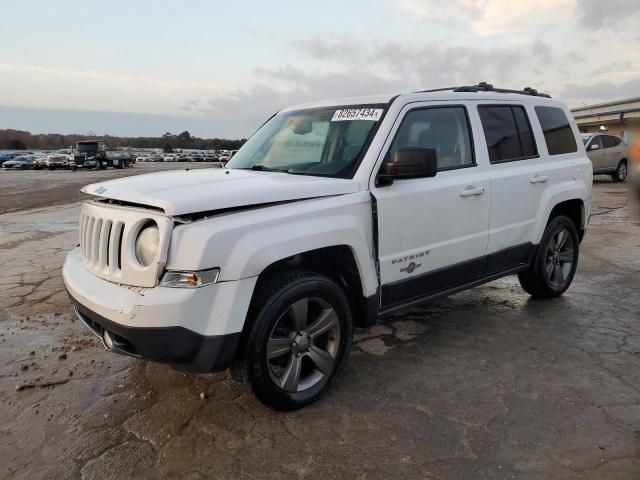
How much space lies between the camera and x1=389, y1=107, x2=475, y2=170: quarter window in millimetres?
3691

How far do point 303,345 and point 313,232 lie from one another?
2.29 feet

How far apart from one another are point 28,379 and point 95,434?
1.04 metres

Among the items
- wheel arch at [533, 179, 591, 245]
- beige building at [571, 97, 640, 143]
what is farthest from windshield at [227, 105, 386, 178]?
beige building at [571, 97, 640, 143]

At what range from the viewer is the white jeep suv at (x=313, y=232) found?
266 cm

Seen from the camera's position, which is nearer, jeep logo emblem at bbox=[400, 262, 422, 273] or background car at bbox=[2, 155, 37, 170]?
jeep logo emblem at bbox=[400, 262, 422, 273]

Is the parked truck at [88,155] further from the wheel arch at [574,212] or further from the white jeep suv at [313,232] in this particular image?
the wheel arch at [574,212]

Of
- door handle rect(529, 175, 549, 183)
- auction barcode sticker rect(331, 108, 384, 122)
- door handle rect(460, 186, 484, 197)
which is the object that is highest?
auction barcode sticker rect(331, 108, 384, 122)

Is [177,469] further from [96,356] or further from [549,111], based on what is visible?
[549,111]

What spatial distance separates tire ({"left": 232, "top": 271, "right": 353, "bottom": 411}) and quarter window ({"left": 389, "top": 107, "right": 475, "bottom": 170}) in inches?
45.0

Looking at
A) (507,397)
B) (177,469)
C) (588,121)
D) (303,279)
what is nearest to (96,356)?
(177,469)

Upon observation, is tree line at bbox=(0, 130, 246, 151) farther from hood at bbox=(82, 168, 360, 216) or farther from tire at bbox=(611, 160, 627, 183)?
hood at bbox=(82, 168, 360, 216)

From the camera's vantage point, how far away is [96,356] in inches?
156

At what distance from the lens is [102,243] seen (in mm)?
3008

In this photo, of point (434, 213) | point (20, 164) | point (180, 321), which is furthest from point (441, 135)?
point (20, 164)
